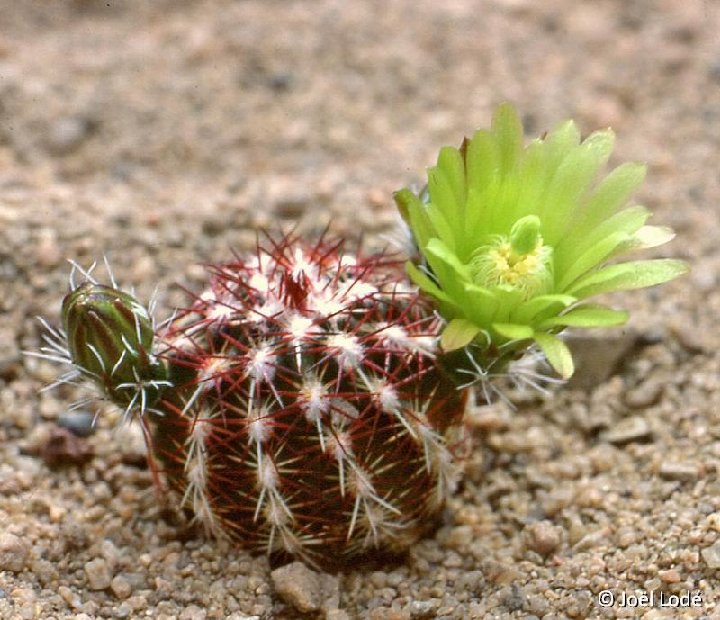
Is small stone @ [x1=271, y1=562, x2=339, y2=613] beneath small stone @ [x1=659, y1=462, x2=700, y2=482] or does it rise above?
beneath

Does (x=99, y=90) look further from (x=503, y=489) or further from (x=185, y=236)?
(x=503, y=489)

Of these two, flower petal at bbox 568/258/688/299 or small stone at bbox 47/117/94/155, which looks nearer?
flower petal at bbox 568/258/688/299

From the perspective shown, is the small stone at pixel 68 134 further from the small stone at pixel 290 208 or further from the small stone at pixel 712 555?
the small stone at pixel 712 555

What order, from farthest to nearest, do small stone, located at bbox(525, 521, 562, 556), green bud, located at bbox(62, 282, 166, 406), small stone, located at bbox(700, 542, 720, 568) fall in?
small stone, located at bbox(525, 521, 562, 556)
small stone, located at bbox(700, 542, 720, 568)
green bud, located at bbox(62, 282, 166, 406)

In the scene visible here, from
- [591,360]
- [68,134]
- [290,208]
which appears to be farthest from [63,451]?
[68,134]

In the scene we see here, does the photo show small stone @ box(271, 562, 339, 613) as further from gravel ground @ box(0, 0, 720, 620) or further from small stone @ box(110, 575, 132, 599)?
small stone @ box(110, 575, 132, 599)

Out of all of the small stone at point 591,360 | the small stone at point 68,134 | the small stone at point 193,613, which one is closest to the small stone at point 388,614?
the small stone at point 193,613

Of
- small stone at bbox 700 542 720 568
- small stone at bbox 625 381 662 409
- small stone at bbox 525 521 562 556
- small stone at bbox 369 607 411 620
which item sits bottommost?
small stone at bbox 369 607 411 620

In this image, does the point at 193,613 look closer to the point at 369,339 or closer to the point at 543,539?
the point at 369,339

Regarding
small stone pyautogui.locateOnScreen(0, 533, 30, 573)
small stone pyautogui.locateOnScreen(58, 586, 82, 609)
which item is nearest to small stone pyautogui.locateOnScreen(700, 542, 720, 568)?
small stone pyautogui.locateOnScreen(58, 586, 82, 609)
